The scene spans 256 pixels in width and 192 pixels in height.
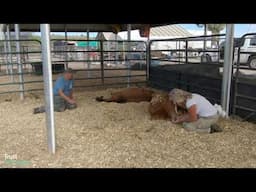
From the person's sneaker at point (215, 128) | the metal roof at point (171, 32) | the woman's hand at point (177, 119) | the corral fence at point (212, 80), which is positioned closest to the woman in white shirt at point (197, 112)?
the person's sneaker at point (215, 128)

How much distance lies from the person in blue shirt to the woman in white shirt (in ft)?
7.20

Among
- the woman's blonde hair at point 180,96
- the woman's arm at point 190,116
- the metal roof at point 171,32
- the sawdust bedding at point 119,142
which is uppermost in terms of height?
Answer: the metal roof at point 171,32

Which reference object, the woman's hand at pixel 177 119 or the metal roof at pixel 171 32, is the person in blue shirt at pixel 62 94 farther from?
the metal roof at pixel 171 32

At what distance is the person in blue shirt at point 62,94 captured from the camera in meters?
5.29

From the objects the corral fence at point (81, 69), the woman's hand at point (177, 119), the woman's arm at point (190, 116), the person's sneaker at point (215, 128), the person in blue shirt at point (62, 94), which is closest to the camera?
the woman's arm at point (190, 116)

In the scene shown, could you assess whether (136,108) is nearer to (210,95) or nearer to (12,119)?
(210,95)

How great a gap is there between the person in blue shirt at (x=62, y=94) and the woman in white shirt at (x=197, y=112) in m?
2.19

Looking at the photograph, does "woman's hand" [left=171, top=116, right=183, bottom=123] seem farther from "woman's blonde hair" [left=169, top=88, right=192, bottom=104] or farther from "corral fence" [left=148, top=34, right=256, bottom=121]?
"corral fence" [left=148, top=34, right=256, bottom=121]

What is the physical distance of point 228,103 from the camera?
15.9 ft

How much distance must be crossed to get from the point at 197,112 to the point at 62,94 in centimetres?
254

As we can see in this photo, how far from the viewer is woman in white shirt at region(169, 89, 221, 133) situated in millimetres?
3965

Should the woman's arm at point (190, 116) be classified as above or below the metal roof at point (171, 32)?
below
